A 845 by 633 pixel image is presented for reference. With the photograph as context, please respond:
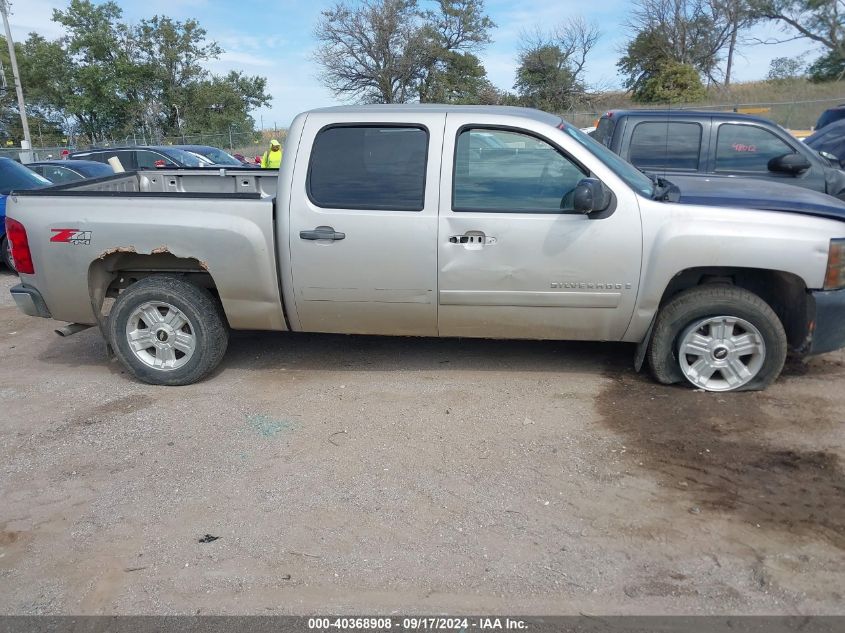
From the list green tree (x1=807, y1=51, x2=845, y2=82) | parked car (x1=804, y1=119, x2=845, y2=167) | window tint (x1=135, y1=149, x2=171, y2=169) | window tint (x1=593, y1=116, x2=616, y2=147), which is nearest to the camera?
window tint (x1=593, y1=116, x2=616, y2=147)

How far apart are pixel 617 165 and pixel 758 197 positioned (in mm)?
968

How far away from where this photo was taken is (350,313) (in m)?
4.95

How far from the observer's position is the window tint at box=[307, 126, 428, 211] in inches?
186

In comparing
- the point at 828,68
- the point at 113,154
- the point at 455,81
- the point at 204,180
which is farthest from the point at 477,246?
the point at 828,68

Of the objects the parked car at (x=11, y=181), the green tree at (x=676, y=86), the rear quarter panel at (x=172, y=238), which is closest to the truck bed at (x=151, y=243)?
the rear quarter panel at (x=172, y=238)

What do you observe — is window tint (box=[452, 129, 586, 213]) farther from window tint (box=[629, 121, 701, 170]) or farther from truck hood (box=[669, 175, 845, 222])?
window tint (box=[629, 121, 701, 170])

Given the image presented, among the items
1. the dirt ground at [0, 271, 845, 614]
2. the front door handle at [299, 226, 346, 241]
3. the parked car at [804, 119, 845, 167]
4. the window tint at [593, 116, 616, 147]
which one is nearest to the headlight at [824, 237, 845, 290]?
the dirt ground at [0, 271, 845, 614]

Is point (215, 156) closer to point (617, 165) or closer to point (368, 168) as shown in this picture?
point (368, 168)

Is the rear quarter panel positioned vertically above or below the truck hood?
below

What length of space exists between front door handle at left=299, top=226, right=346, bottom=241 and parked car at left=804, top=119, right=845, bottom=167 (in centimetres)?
819

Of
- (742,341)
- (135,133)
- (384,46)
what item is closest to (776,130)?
(742,341)

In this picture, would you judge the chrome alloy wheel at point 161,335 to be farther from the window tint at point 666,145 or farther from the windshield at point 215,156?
the windshield at point 215,156

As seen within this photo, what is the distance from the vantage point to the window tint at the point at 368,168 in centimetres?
472

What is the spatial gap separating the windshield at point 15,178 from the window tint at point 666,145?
8092 millimetres
